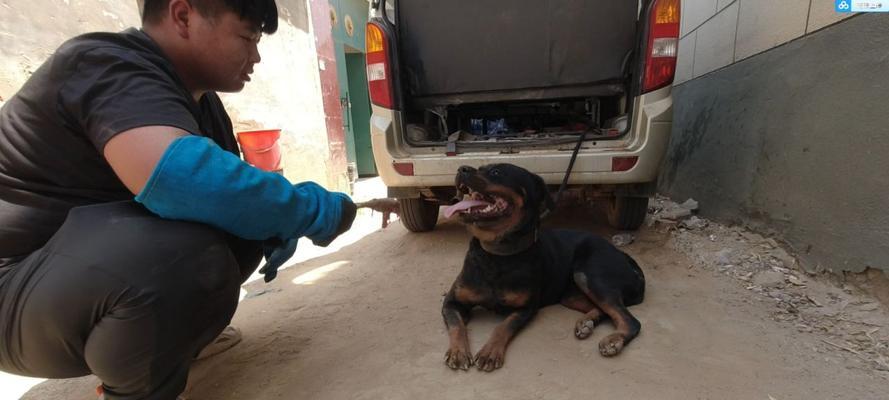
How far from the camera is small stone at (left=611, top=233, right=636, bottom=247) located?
10.9 ft

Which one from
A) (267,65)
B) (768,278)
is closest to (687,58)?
(768,278)

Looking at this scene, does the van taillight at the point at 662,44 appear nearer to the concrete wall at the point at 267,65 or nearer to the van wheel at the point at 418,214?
the van wheel at the point at 418,214

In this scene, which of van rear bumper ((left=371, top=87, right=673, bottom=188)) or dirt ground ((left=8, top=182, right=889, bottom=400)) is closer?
dirt ground ((left=8, top=182, right=889, bottom=400))

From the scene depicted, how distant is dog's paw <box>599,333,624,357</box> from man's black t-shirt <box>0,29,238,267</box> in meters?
1.77

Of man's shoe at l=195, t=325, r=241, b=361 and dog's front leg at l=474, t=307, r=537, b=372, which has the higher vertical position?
dog's front leg at l=474, t=307, r=537, b=372

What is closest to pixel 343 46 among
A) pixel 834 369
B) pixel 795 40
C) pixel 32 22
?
pixel 32 22

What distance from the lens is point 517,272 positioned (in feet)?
6.87

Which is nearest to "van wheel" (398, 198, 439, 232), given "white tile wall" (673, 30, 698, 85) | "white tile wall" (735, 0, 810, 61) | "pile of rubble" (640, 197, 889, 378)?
Result: "pile of rubble" (640, 197, 889, 378)

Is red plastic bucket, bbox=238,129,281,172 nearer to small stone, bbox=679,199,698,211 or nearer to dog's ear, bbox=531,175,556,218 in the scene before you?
dog's ear, bbox=531,175,556,218

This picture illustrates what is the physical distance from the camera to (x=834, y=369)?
1.64 meters

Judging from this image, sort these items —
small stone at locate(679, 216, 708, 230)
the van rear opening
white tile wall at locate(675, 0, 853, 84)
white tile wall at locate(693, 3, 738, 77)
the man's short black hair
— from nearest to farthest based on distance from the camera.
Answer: the man's short black hair, white tile wall at locate(675, 0, 853, 84), the van rear opening, small stone at locate(679, 216, 708, 230), white tile wall at locate(693, 3, 738, 77)

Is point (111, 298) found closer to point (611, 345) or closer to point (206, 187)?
point (206, 187)

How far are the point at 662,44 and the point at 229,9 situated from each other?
8.33 feet

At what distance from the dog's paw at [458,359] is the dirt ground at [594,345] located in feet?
0.10
